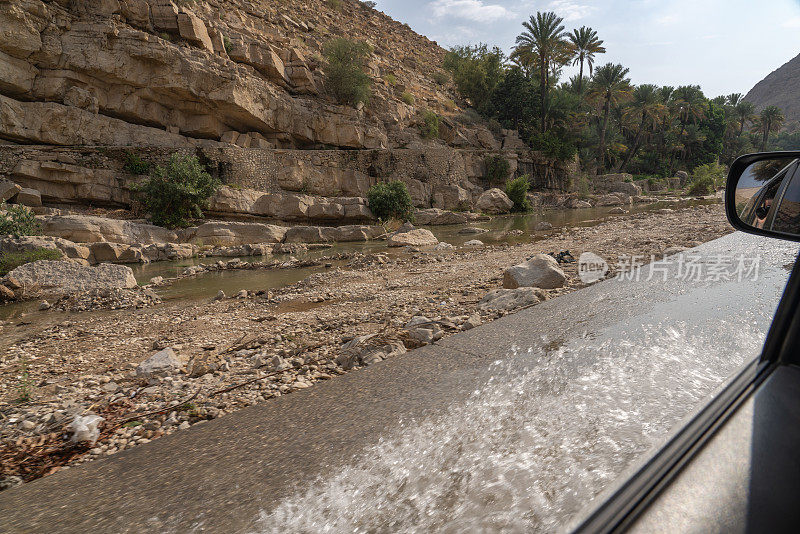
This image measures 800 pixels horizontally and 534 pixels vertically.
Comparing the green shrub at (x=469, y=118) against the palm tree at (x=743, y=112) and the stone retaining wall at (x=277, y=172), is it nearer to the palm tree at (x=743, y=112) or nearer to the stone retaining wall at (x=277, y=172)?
the stone retaining wall at (x=277, y=172)

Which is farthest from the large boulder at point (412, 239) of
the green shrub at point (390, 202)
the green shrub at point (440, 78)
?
the green shrub at point (440, 78)

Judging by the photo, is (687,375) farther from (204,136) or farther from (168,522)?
(204,136)

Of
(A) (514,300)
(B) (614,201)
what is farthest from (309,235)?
(B) (614,201)

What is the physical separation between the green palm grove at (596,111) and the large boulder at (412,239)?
25.5 meters

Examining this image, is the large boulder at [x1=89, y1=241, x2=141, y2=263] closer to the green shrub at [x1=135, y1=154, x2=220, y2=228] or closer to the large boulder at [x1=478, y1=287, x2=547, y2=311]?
the green shrub at [x1=135, y1=154, x2=220, y2=228]

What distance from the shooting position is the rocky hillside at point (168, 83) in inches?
723

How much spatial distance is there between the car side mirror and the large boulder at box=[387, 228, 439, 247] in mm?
10723

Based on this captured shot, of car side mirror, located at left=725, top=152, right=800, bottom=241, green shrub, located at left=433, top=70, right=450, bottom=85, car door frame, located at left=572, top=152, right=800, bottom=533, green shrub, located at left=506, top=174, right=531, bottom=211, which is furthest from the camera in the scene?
green shrub, located at left=433, top=70, right=450, bottom=85

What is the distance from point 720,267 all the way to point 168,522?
4.14m

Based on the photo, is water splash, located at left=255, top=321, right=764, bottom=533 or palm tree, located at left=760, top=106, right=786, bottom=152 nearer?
water splash, located at left=255, top=321, right=764, bottom=533

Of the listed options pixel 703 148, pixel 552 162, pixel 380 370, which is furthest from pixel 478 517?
pixel 703 148

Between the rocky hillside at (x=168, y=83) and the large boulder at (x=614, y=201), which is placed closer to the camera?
the rocky hillside at (x=168, y=83)

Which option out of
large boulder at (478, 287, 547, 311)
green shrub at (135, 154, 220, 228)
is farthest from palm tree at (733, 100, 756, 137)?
large boulder at (478, 287, 547, 311)

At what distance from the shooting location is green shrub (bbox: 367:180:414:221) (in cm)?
1833
